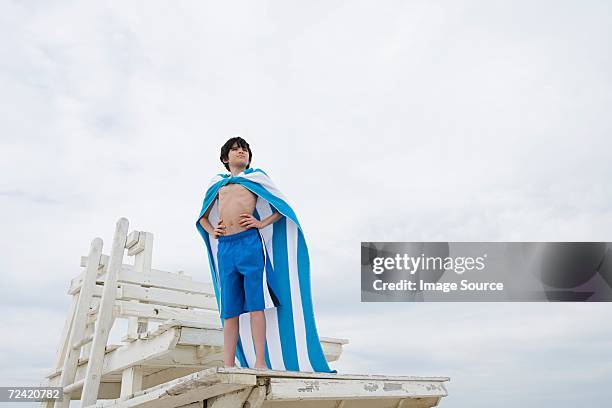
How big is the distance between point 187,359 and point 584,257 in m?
4.68

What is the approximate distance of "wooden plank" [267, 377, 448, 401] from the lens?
274 cm

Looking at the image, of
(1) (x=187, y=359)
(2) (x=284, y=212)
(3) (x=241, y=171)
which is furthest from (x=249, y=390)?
(1) (x=187, y=359)

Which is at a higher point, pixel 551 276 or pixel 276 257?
pixel 551 276

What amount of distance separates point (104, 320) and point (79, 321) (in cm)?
80

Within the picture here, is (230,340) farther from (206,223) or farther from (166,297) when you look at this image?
(166,297)

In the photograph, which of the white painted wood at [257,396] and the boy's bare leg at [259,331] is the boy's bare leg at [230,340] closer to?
the boy's bare leg at [259,331]

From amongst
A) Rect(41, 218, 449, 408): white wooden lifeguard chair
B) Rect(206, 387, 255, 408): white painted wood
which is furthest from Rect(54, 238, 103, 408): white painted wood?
Rect(206, 387, 255, 408): white painted wood

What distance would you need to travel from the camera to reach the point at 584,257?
22.5 feet

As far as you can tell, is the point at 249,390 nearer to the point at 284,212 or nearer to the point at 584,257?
the point at 284,212

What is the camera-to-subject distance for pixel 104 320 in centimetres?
511

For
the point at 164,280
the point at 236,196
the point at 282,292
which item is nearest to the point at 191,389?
the point at 282,292

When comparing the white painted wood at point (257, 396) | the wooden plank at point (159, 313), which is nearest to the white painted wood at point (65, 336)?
the wooden plank at point (159, 313)

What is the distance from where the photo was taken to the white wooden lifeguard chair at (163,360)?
2.74 m

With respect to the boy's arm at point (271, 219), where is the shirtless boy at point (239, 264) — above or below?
below
